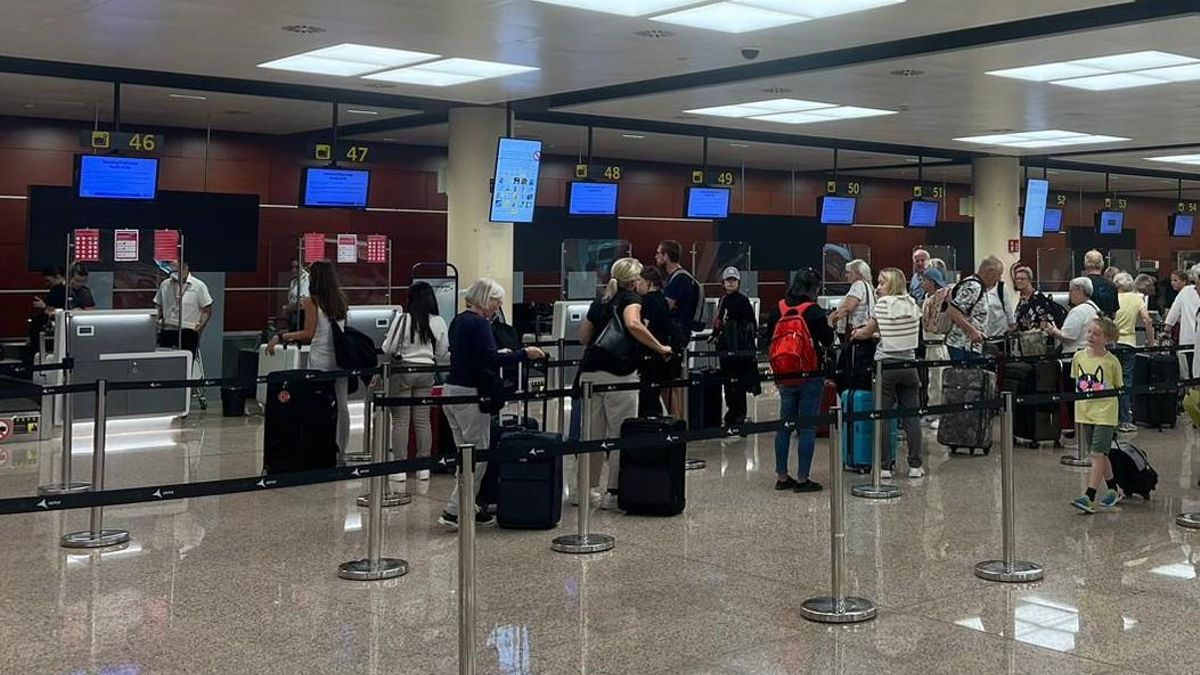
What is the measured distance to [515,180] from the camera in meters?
14.6

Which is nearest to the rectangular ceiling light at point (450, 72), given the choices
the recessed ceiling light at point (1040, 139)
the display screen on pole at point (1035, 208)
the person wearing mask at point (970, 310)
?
the person wearing mask at point (970, 310)

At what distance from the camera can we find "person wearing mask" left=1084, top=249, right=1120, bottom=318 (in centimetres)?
1274

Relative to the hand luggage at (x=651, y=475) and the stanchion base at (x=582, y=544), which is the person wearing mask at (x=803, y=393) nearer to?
the hand luggage at (x=651, y=475)

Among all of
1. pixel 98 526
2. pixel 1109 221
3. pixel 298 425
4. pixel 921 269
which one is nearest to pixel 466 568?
pixel 98 526

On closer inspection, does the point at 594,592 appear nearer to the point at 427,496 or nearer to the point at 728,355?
the point at 427,496

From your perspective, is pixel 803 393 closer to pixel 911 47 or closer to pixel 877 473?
pixel 877 473

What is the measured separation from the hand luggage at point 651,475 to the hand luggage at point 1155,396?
6416 mm

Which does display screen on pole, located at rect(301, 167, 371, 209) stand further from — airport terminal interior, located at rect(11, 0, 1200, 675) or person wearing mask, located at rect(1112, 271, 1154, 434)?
person wearing mask, located at rect(1112, 271, 1154, 434)

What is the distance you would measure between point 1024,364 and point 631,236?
1235 cm

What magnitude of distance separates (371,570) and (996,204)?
16669 mm

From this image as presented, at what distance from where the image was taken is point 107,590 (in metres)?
6.23

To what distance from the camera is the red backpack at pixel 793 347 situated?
356 inches

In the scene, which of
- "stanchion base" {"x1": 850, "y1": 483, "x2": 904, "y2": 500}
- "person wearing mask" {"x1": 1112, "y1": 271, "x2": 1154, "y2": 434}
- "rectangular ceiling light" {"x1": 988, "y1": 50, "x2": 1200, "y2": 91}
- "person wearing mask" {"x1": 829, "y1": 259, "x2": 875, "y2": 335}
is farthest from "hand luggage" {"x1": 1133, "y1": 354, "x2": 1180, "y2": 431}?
"stanchion base" {"x1": 850, "y1": 483, "x2": 904, "y2": 500}

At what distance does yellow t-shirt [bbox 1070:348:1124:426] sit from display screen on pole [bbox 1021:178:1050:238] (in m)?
13.1
